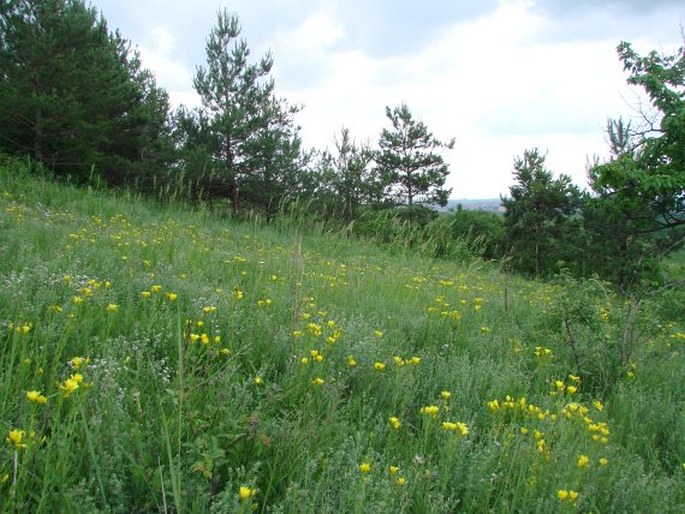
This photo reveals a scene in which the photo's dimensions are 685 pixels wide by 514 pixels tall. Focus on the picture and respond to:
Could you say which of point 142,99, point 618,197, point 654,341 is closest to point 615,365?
point 654,341

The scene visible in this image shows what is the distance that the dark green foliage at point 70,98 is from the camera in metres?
11.5

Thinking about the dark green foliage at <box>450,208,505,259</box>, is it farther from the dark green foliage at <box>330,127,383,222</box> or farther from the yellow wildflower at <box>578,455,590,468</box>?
the yellow wildflower at <box>578,455,590,468</box>

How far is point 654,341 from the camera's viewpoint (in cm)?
457

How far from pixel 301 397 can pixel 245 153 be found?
530 inches

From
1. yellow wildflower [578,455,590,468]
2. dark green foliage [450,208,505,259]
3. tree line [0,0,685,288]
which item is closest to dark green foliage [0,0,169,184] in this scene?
tree line [0,0,685,288]

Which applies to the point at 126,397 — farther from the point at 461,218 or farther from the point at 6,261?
the point at 461,218

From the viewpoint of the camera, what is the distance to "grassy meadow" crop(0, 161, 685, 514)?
4.84ft

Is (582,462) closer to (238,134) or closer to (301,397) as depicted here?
(301,397)

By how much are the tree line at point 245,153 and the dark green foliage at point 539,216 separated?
0.06m

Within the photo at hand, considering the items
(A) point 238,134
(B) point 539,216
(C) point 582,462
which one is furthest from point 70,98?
(B) point 539,216

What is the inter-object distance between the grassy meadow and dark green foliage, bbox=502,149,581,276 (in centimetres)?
1576

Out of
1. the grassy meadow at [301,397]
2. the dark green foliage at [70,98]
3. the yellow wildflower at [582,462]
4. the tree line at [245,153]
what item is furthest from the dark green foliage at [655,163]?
the dark green foliage at [70,98]

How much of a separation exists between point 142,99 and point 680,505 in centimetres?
1631

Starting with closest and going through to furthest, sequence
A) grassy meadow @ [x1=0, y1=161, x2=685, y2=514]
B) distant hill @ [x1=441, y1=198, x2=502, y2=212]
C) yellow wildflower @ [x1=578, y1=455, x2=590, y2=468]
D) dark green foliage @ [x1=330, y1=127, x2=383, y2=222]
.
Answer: grassy meadow @ [x1=0, y1=161, x2=685, y2=514]
yellow wildflower @ [x1=578, y1=455, x2=590, y2=468]
dark green foliage @ [x1=330, y1=127, x2=383, y2=222]
distant hill @ [x1=441, y1=198, x2=502, y2=212]
